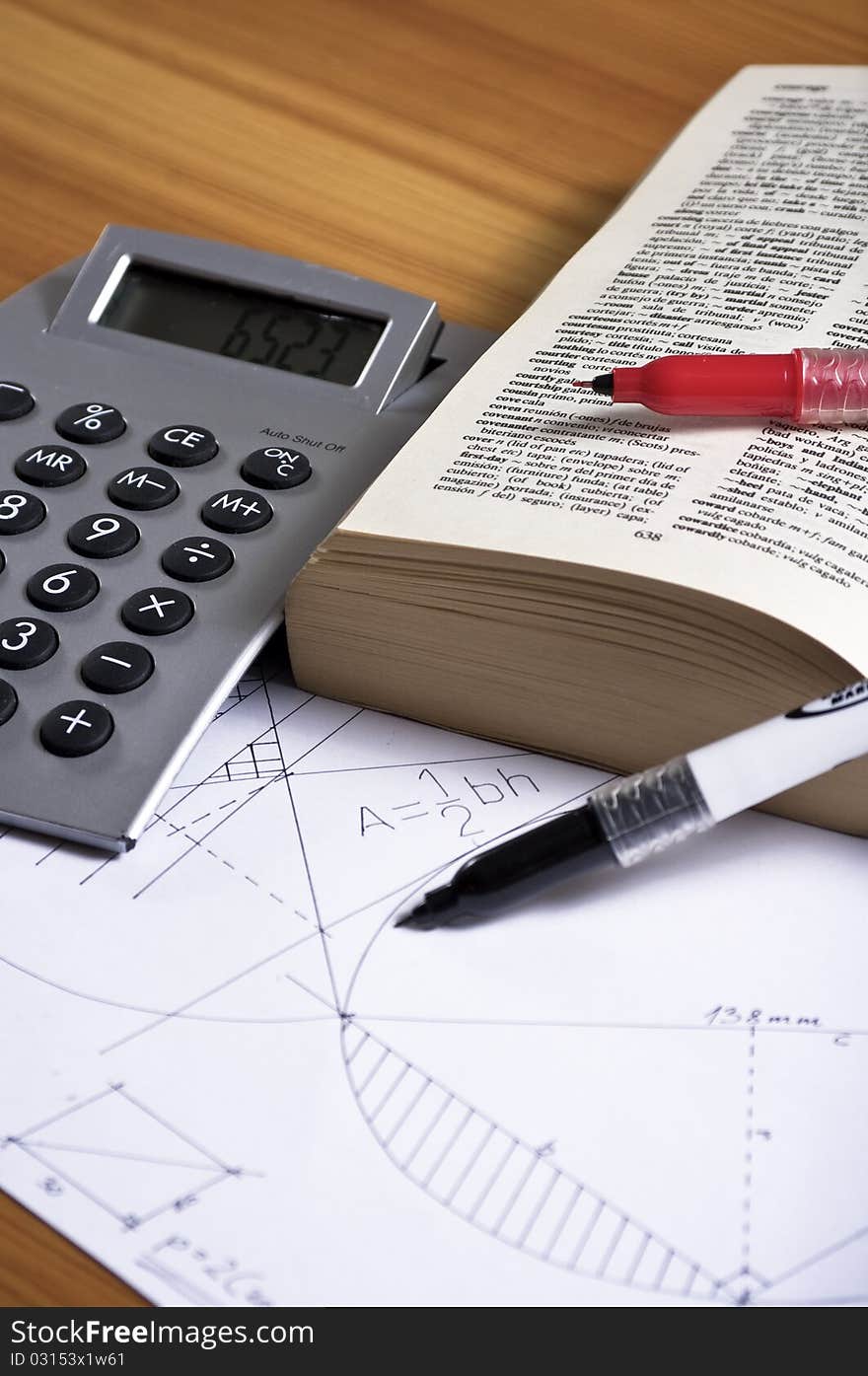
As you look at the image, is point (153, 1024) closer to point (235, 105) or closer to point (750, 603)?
point (750, 603)

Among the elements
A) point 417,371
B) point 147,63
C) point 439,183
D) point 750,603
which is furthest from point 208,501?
point 147,63

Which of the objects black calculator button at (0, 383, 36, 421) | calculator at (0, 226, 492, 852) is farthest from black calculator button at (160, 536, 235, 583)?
black calculator button at (0, 383, 36, 421)

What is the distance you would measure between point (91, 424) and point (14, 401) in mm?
42

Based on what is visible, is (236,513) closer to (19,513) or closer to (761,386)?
(19,513)

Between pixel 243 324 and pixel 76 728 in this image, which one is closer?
pixel 76 728

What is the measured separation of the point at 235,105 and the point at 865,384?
0.53m

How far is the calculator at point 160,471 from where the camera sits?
0.49 m

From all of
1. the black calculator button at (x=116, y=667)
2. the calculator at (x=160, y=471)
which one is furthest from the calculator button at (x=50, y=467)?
the black calculator button at (x=116, y=667)

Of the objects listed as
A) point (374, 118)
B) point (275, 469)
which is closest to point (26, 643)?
point (275, 469)

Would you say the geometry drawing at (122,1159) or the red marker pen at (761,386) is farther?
the red marker pen at (761,386)

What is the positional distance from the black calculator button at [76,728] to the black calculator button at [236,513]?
0.11 metres

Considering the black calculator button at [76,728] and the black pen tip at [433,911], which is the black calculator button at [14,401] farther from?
the black pen tip at [433,911]

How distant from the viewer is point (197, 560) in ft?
1.78
